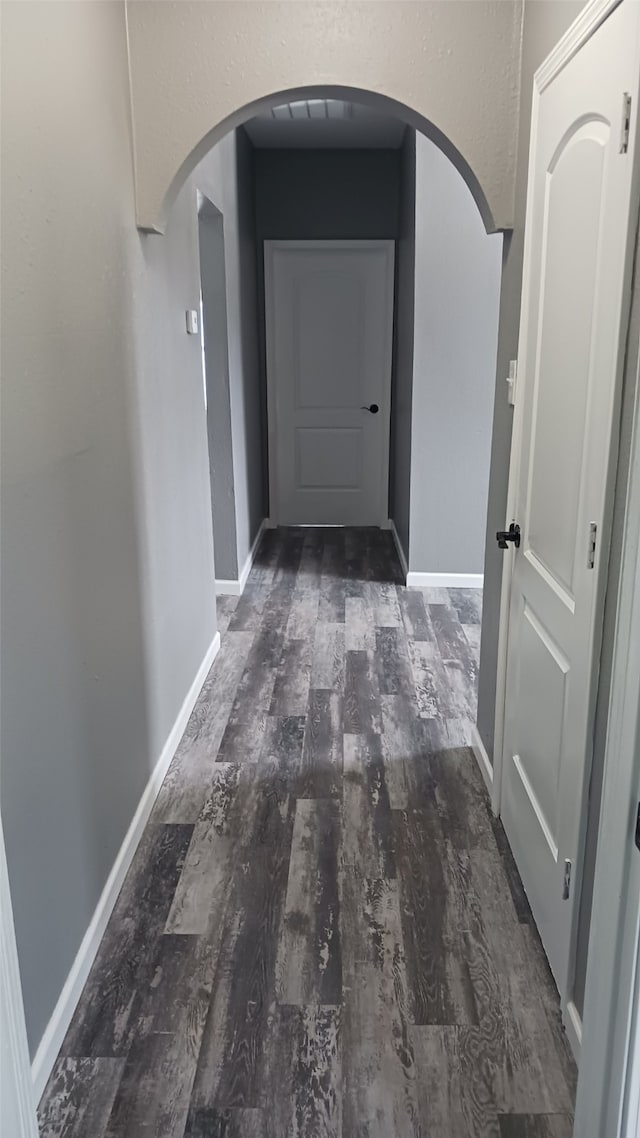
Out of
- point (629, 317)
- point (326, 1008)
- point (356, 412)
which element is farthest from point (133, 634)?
point (356, 412)

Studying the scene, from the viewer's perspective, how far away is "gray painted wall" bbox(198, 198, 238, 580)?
172 inches

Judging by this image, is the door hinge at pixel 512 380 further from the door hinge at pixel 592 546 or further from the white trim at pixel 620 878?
the white trim at pixel 620 878

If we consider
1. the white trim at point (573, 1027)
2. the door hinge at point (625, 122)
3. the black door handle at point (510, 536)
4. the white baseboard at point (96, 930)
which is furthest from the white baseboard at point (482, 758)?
the door hinge at point (625, 122)

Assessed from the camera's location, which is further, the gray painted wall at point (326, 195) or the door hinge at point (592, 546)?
the gray painted wall at point (326, 195)

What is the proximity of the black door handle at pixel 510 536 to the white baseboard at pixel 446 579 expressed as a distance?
2588 mm

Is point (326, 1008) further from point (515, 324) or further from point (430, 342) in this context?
point (430, 342)

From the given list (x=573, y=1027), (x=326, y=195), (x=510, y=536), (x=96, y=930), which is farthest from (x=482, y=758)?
(x=326, y=195)

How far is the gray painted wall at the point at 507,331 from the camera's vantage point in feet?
6.50

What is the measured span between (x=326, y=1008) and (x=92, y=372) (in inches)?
61.0

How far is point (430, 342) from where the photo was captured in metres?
4.67

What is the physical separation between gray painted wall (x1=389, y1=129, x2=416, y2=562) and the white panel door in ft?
9.02

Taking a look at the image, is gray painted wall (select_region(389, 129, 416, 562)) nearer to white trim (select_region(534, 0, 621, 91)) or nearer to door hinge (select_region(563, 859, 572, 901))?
white trim (select_region(534, 0, 621, 91))

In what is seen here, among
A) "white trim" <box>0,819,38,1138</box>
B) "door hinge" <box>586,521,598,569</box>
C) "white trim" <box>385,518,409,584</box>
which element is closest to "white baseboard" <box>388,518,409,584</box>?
"white trim" <box>385,518,409,584</box>

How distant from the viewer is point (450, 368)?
469 cm
